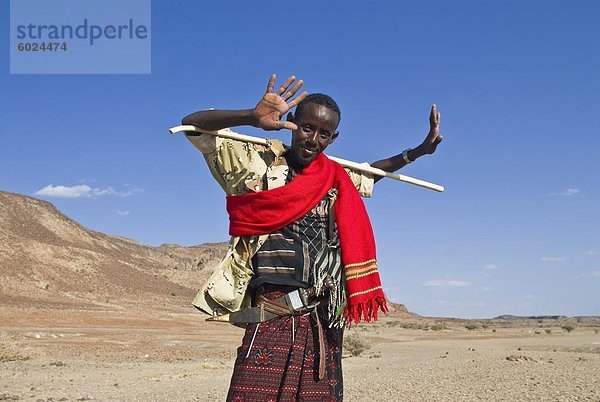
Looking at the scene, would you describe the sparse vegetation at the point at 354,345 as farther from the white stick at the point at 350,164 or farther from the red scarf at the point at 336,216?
the red scarf at the point at 336,216

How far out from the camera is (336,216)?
10.9 ft

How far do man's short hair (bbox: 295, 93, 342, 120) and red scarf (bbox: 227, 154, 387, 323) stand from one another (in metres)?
0.26

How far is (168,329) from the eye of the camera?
2634 cm

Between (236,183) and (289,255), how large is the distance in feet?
1.50

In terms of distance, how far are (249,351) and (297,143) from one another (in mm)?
1030

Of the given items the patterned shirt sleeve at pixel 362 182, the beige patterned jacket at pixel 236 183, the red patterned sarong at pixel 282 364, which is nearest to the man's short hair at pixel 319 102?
the beige patterned jacket at pixel 236 183

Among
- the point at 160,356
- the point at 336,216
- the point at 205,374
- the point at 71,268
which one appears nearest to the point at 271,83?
the point at 336,216

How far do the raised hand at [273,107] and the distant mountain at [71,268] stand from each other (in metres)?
32.4

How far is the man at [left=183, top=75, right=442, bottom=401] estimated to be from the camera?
3113mm

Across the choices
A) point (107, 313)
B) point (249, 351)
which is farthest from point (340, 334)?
point (107, 313)

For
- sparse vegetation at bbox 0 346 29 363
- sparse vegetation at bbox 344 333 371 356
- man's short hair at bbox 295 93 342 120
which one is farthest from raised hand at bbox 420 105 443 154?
sparse vegetation at bbox 344 333 371 356

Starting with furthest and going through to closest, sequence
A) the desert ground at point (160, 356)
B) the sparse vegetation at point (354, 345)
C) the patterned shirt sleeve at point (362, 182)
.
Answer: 1. the sparse vegetation at point (354, 345)
2. the desert ground at point (160, 356)
3. the patterned shirt sleeve at point (362, 182)

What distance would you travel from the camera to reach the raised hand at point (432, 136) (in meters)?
3.78

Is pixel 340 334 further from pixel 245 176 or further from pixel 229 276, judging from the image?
pixel 245 176
